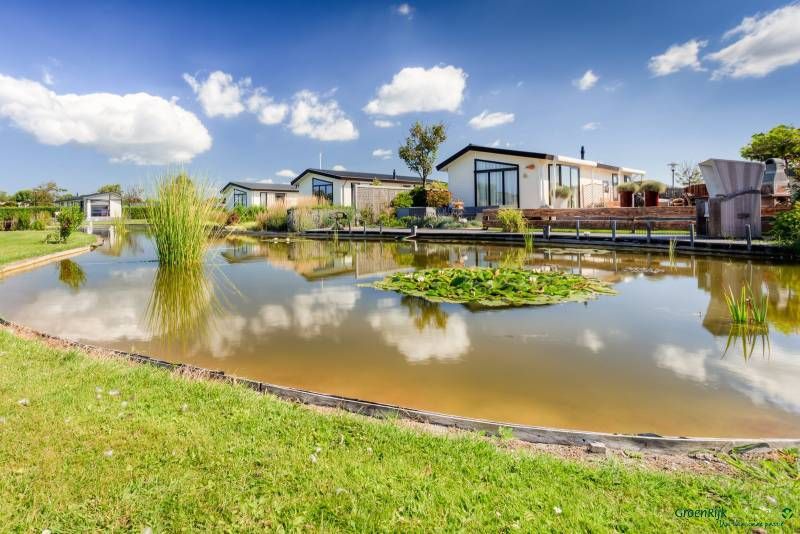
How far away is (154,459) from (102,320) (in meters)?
3.67

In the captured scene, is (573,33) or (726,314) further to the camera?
(573,33)

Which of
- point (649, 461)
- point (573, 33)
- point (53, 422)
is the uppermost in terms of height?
point (573, 33)

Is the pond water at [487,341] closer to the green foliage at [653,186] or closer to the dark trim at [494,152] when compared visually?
the green foliage at [653,186]

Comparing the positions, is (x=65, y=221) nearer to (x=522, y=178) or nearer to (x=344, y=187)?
(x=344, y=187)

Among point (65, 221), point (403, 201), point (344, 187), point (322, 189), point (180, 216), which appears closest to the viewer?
point (180, 216)

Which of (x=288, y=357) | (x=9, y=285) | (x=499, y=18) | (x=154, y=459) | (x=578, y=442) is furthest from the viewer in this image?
(x=499, y=18)

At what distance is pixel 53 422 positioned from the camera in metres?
2.14

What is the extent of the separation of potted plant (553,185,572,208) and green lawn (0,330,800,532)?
67.2 feet

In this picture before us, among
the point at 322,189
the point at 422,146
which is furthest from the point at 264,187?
the point at 422,146

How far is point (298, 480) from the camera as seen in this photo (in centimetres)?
171

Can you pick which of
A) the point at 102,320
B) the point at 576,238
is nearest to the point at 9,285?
the point at 102,320

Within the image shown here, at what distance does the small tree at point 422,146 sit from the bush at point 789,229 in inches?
818

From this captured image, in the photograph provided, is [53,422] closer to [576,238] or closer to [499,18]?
[576,238]

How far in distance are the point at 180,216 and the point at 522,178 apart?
16.4 metres
